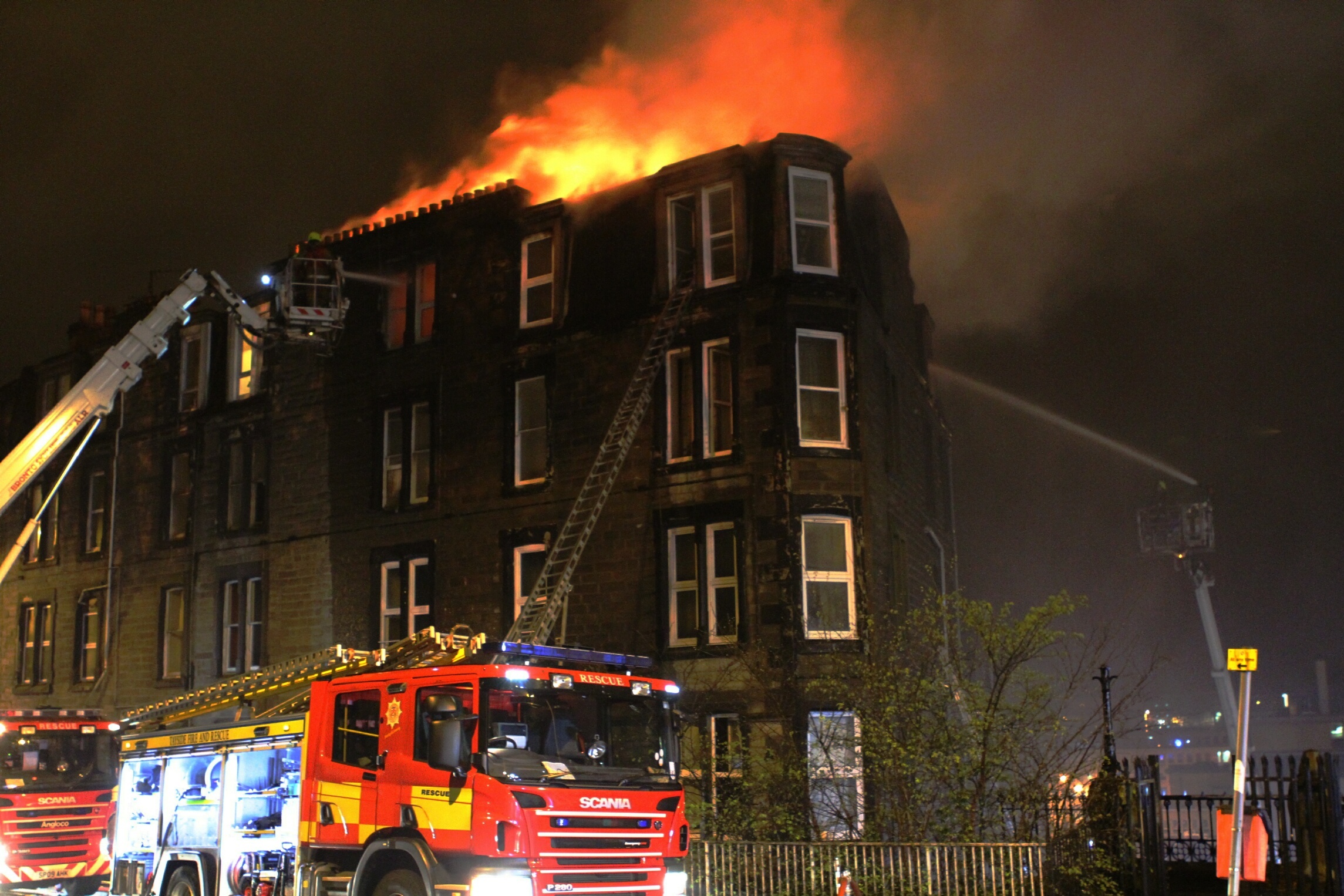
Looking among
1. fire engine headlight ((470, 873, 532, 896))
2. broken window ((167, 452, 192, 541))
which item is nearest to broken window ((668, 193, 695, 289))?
fire engine headlight ((470, 873, 532, 896))

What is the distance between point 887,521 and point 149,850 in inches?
517

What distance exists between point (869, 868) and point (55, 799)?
12972 millimetres

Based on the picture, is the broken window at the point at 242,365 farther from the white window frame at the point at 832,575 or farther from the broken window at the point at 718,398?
the white window frame at the point at 832,575

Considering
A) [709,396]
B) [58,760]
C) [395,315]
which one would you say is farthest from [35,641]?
[709,396]

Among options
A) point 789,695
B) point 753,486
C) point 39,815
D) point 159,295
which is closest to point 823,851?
point 789,695

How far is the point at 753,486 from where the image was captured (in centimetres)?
2167

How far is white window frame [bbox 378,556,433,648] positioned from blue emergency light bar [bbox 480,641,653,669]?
12938mm

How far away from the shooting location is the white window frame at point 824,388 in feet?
71.7

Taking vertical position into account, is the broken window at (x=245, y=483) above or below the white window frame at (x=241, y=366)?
below

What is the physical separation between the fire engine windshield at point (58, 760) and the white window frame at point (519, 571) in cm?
730

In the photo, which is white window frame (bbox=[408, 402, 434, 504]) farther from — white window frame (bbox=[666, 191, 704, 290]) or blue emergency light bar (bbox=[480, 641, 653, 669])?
blue emergency light bar (bbox=[480, 641, 653, 669])

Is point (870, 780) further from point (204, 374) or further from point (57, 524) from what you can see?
point (57, 524)

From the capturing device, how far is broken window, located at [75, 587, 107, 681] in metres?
31.8

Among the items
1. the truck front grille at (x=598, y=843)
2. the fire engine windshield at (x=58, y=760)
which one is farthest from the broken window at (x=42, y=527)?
the truck front grille at (x=598, y=843)
